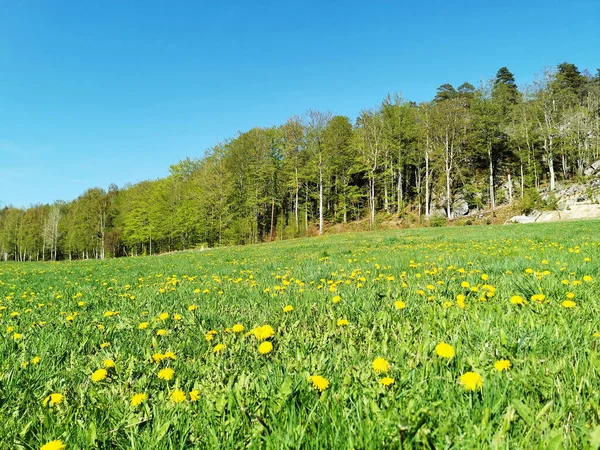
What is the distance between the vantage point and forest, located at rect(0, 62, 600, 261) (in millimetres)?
41250

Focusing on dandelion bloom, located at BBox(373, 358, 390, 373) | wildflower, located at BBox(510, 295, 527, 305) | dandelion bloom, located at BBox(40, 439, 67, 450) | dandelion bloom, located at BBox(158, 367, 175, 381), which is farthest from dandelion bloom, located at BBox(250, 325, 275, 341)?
wildflower, located at BBox(510, 295, 527, 305)

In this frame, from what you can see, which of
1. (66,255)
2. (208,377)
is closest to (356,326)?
(208,377)

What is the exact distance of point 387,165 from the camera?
1767 inches

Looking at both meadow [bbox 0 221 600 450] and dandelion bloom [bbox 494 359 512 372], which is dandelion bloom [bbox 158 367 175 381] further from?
dandelion bloom [bbox 494 359 512 372]

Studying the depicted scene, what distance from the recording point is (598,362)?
1.70 m

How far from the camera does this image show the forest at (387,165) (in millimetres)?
41250

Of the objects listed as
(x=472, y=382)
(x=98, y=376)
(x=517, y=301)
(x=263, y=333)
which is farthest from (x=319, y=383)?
(x=517, y=301)

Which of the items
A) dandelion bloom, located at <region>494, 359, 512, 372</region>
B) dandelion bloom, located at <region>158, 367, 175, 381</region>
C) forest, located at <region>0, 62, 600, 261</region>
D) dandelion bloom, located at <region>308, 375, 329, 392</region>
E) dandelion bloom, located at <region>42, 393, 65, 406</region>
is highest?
forest, located at <region>0, 62, 600, 261</region>

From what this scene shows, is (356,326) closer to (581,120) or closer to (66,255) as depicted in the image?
(581,120)

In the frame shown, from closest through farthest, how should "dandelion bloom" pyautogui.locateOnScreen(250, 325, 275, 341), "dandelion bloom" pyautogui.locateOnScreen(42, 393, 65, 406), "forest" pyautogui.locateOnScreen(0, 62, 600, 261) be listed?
"dandelion bloom" pyautogui.locateOnScreen(42, 393, 65, 406) → "dandelion bloom" pyautogui.locateOnScreen(250, 325, 275, 341) → "forest" pyautogui.locateOnScreen(0, 62, 600, 261)

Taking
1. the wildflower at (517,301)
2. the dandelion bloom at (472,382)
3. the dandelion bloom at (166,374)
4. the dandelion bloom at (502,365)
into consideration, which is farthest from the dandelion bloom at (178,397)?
the wildflower at (517,301)

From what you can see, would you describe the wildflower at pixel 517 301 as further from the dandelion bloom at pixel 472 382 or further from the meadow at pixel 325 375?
the dandelion bloom at pixel 472 382

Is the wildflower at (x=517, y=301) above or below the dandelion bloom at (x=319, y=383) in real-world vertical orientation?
above

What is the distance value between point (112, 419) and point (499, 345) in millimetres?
2225
